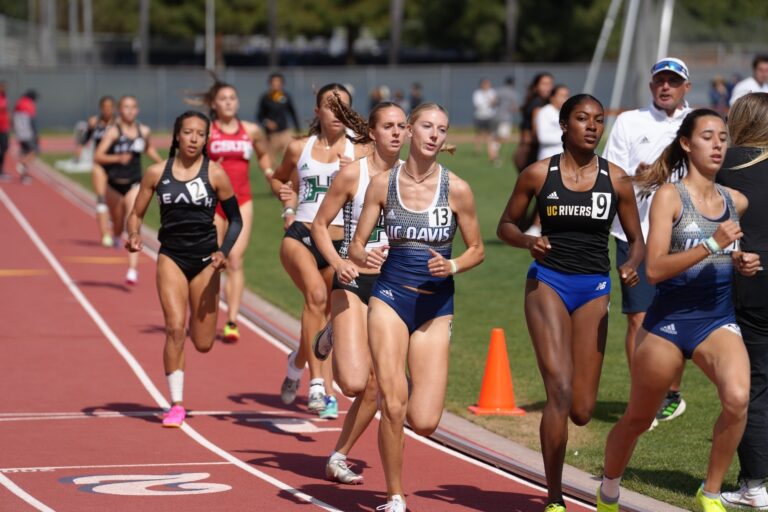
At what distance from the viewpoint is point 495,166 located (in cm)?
3653

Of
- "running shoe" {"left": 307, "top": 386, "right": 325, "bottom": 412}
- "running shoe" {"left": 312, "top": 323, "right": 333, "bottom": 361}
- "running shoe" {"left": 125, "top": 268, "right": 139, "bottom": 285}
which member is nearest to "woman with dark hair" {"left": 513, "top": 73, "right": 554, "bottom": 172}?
"running shoe" {"left": 125, "top": 268, "right": 139, "bottom": 285}

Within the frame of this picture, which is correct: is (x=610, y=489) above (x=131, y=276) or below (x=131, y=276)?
above

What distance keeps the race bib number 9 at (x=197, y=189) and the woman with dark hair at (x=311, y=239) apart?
64cm

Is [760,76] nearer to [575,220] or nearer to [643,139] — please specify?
[643,139]

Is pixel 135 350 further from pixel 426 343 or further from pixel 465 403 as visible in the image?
pixel 426 343

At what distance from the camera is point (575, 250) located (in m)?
7.59

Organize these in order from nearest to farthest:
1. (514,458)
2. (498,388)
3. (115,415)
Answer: (514,458), (115,415), (498,388)

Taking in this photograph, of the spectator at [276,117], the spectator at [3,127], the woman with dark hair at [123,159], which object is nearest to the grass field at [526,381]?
the woman with dark hair at [123,159]

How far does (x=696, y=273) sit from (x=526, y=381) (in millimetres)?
5238

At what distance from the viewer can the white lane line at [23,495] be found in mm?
7832

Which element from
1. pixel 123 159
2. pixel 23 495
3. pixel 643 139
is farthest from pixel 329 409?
pixel 123 159

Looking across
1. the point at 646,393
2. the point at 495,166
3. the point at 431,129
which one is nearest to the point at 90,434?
the point at 431,129

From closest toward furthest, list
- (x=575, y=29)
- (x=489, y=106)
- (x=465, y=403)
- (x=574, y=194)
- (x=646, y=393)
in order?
(x=646, y=393), (x=574, y=194), (x=465, y=403), (x=489, y=106), (x=575, y=29)

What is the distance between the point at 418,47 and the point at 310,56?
685 cm
